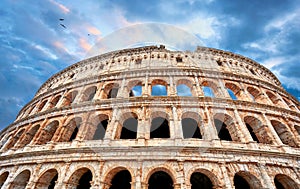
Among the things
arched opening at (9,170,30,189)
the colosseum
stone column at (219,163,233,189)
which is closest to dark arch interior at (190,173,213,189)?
the colosseum

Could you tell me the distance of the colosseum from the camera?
8062mm

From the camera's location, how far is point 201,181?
396 inches

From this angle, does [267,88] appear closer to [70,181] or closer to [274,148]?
[274,148]

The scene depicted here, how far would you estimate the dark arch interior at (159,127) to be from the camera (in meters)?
12.0

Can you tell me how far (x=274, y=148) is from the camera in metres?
9.26

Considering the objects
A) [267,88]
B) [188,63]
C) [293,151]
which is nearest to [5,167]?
[188,63]

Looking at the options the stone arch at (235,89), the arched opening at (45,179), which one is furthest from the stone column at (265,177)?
the arched opening at (45,179)

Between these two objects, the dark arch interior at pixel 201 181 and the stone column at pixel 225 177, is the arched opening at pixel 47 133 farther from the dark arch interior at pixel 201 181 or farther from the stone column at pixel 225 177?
the stone column at pixel 225 177

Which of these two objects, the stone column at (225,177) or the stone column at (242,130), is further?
the stone column at (242,130)

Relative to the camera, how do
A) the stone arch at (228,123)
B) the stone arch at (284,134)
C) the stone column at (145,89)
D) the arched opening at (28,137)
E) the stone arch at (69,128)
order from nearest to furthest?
the stone arch at (228,123) < the stone arch at (284,134) < the stone arch at (69,128) < the stone column at (145,89) < the arched opening at (28,137)

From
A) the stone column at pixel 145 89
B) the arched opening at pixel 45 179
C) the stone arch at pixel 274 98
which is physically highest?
the stone arch at pixel 274 98

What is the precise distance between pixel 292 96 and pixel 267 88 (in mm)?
4700

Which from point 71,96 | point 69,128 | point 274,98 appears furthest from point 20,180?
point 274,98

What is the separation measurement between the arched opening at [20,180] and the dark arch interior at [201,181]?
10.8 meters
